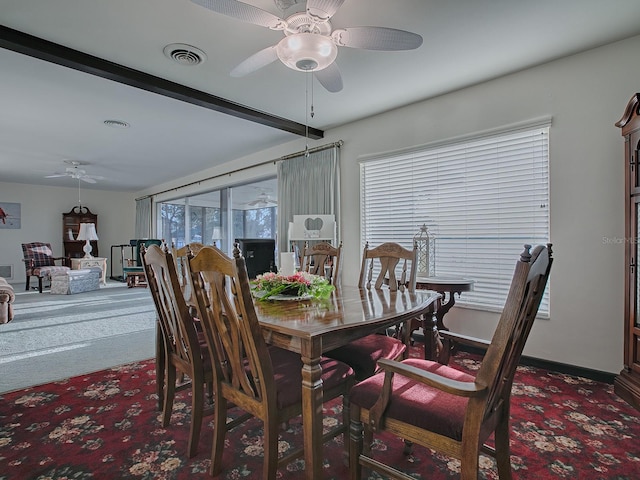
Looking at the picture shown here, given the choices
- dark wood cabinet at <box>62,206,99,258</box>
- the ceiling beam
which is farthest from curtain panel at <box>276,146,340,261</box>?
dark wood cabinet at <box>62,206,99,258</box>

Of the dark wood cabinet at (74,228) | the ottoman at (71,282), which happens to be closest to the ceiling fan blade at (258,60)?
the ottoman at (71,282)

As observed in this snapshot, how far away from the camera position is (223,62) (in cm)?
276

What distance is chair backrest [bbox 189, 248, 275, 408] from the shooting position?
1279 mm

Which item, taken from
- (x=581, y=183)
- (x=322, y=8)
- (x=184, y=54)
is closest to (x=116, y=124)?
(x=184, y=54)

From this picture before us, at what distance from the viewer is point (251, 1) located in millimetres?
2070

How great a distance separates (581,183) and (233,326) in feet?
8.96

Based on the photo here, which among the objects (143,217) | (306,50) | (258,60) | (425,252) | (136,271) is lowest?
(136,271)

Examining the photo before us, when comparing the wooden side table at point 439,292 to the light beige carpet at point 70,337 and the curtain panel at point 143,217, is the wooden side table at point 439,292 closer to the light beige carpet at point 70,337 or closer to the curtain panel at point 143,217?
the light beige carpet at point 70,337

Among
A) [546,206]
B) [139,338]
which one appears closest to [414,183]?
[546,206]

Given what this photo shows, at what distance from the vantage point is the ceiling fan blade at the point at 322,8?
5.30 feet

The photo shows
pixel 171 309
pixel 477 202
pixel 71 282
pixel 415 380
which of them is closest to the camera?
pixel 415 380

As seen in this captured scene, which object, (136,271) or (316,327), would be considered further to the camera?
(136,271)

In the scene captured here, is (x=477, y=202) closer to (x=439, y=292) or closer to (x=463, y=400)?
(x=439, y=292)

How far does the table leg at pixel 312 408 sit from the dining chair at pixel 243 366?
0.11 meters
